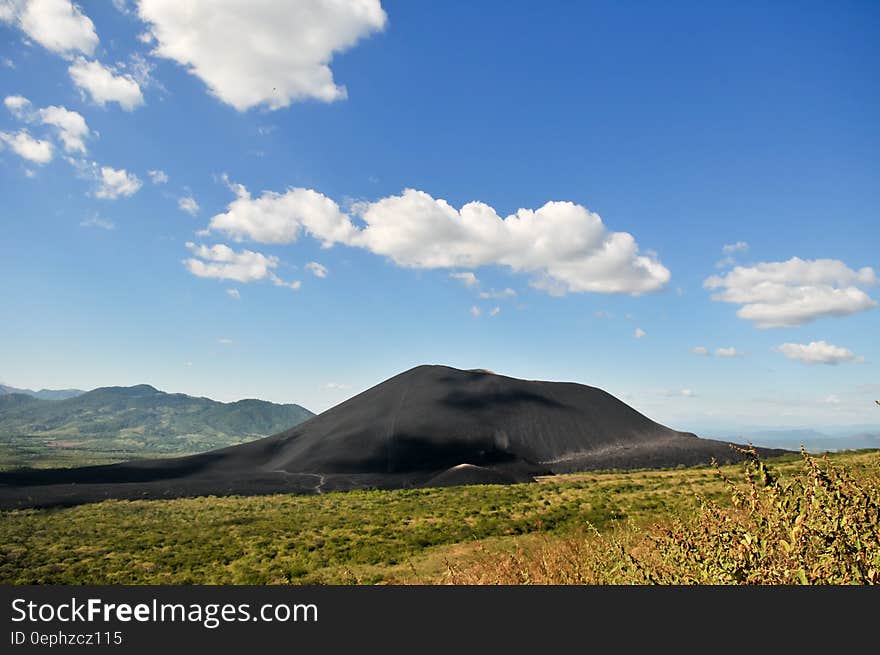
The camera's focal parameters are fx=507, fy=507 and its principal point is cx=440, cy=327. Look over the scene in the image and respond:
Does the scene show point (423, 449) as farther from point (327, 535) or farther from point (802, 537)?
point (802, 537)

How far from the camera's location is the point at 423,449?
354 ft

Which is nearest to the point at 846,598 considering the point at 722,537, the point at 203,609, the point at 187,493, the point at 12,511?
the point at 722,537

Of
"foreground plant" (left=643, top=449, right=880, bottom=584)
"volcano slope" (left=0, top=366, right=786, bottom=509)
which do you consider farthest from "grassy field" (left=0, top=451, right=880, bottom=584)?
"volcano slope" (left=0, top=366, right=786, bottom=509)

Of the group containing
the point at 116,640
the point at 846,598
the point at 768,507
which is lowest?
the point at 116,640

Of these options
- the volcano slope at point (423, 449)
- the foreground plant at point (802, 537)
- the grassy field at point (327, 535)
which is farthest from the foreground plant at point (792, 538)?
the volcano slope at point (423, 449)

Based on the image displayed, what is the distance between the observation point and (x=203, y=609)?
5.85m

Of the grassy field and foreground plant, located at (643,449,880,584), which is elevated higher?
foreground plant, located at (643,449,880,584)

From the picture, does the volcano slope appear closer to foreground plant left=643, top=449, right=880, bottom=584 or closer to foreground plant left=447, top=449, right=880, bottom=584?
foreground plant left=447, top=449, right=880, bottom=584

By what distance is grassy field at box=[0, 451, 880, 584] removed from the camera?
23.6 meters

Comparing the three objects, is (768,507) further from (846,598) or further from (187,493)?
(187,493)

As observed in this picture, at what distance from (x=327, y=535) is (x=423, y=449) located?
74340 millimetres

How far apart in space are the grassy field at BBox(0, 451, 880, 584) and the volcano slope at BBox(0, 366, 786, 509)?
23770 mm

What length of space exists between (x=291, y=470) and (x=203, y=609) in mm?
98409

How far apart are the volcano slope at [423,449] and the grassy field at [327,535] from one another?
23.8m
